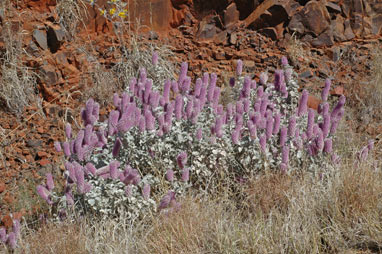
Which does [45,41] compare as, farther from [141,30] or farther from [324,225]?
[324,225]

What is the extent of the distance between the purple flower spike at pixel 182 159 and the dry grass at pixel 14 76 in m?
2.42

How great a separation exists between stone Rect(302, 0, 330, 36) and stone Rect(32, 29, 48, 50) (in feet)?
10.3

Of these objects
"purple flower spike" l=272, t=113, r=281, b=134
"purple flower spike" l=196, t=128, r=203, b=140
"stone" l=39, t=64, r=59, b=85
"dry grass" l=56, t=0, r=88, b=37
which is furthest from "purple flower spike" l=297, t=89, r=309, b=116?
"dry grass" l=56, t=0, r=88, b=37

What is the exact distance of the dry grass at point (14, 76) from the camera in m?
5.00

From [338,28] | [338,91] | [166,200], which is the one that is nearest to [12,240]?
[166,200]

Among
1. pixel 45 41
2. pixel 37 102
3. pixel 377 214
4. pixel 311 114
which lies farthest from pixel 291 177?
pixel 45 41

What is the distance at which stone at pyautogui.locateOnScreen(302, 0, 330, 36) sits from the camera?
5996 mm

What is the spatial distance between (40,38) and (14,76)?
2.17 feet

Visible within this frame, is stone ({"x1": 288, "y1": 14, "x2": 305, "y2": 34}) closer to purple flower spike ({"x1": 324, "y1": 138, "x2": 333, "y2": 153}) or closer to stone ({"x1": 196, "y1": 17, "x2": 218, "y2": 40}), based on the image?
stone ({"x1": 196, "y1": 17, "x2": 218, "y2": 40})

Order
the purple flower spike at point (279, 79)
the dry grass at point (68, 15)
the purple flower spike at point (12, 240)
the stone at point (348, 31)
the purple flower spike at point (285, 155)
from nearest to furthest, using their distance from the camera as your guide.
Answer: the purple flower spike at point (12, 240) → the purple flower spike at point (285, 155) → the purple flower spike at point (279, 79) → the dry grass at point (68, 15) → the stone at point (348, 31)

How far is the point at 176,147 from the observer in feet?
11.5

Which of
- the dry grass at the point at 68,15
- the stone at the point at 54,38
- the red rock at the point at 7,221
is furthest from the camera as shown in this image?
the dry grass at the point at 68,15

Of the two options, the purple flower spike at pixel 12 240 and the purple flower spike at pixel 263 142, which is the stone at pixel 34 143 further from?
the purple flower spike at pixel 263 142

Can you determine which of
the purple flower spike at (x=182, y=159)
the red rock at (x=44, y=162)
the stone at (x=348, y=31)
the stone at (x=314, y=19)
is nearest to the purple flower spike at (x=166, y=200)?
the purple flower spike at (x=182, y=159)
